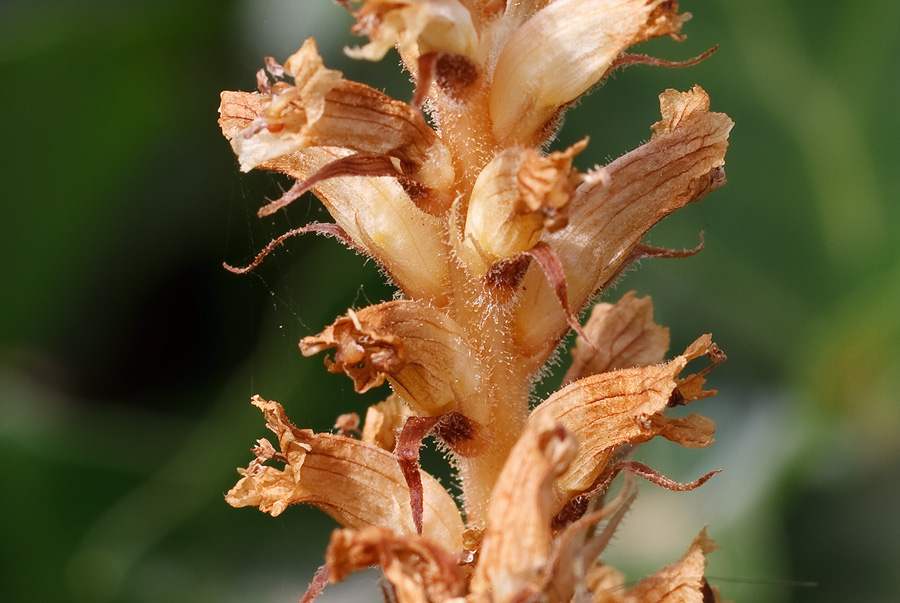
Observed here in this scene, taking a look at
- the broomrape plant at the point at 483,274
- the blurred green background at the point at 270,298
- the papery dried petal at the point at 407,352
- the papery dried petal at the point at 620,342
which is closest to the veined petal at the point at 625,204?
the broomrape plant at the point at 483,274

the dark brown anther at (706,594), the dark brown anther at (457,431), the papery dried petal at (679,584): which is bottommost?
the dark brown anther at (706,594)

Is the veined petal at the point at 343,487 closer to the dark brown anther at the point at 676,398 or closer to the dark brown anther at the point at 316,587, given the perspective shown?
the dark brown anther at the point at 316,587

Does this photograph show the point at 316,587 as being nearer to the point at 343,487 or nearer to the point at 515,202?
the point at 343,487

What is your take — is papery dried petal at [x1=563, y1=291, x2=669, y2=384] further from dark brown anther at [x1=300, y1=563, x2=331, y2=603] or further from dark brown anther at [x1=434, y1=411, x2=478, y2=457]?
dark brown anther at [x1=300, y1=563, x2=331, y2=603]

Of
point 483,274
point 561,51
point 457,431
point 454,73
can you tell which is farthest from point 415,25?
point 457,431

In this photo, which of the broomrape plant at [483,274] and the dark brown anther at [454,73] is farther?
the dark brown anther at [454,73]

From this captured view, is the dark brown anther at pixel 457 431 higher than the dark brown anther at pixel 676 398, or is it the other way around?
the dark brown anther at pixel 457 431
